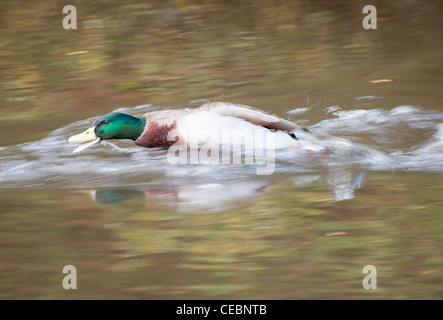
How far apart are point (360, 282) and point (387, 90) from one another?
4417mm

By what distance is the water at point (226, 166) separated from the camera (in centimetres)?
409

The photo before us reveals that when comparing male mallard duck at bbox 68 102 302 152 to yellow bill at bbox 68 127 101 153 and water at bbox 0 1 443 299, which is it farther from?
water at bbox 0 1 443 299

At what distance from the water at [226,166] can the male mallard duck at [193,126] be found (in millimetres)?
178

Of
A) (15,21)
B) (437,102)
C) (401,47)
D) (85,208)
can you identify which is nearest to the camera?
(85,208)

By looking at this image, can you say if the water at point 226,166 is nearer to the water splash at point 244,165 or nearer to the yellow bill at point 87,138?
the water splash at point 244,165

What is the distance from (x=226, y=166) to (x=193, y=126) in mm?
341

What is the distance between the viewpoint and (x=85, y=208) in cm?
516

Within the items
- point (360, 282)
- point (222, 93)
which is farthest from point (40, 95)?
point (360, 282)

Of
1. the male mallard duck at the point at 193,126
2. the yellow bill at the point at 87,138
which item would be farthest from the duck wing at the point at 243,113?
the yellow bill at the point at 87,138

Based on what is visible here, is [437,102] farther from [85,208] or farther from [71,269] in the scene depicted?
[71,269]

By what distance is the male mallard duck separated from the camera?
5840 mm

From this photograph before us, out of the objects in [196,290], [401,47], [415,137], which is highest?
[401,47]

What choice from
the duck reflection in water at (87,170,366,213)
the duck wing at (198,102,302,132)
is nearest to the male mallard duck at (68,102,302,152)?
the duck wing at (198,102,302,132)

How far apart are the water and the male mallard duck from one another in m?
0.18
